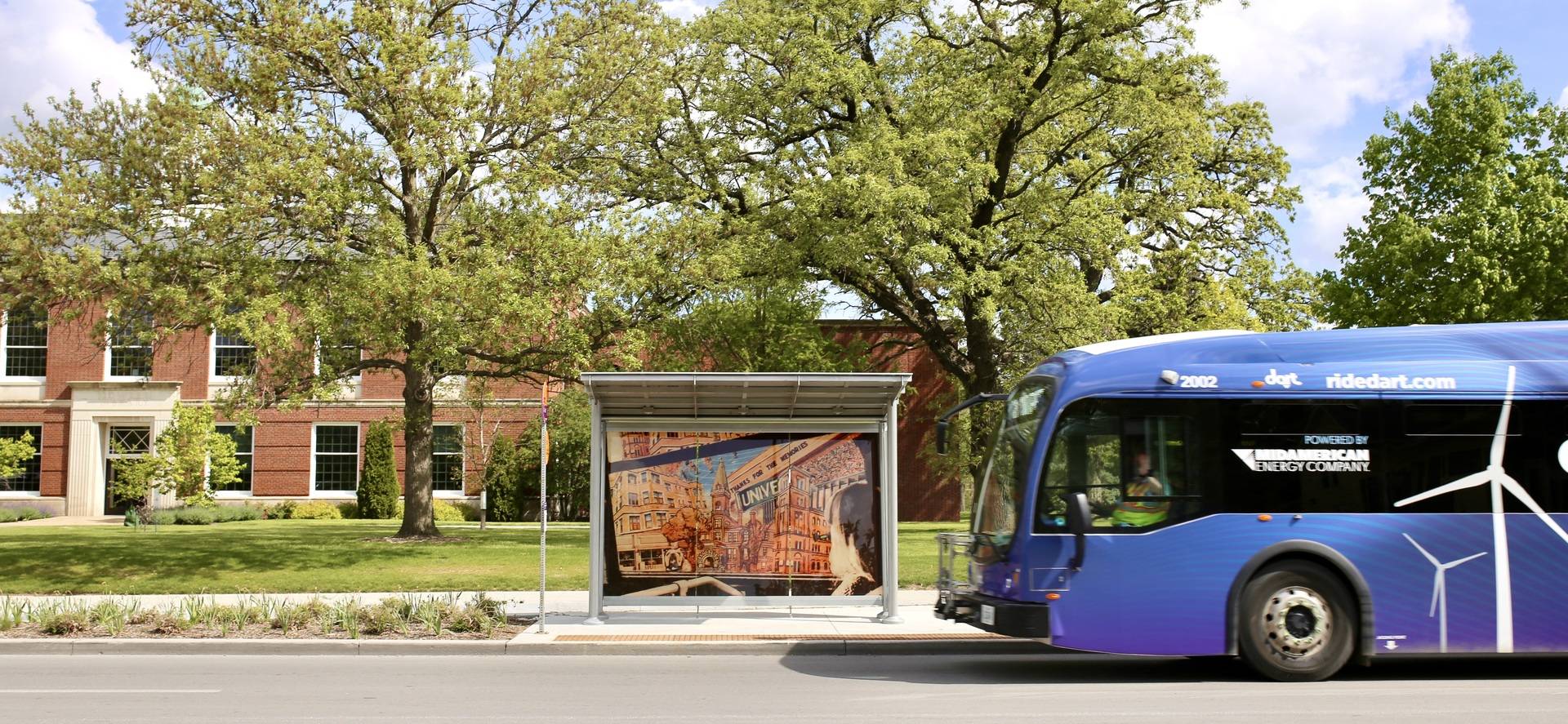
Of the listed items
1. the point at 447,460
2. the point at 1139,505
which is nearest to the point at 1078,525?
the point at 1139,505

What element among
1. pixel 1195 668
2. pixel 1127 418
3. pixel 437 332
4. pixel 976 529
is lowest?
pixel 1195 668

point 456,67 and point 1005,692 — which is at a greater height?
point 456,67

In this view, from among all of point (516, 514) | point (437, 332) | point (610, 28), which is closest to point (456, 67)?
point (610, 28)

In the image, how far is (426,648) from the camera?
12.9 metres

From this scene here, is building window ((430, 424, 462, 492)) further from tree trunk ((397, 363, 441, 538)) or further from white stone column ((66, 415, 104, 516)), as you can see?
tree trunk ((397, 363, 441, 538))

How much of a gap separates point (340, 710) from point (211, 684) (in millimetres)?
2163

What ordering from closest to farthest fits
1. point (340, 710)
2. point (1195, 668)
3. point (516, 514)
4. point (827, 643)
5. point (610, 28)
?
point (340, 710) → point (1195, 668) → point (827, 643) → point (610, 28) → point (516, 514)

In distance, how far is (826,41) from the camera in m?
27.9

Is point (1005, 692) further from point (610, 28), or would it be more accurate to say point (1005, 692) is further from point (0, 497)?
point (0, 497)

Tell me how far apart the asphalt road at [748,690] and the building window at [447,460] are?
96.3ft

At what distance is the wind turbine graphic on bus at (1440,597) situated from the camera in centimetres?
1083

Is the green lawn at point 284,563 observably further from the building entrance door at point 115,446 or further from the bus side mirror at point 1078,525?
the building entrance door at point 115,446

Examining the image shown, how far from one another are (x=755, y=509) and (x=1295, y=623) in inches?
254

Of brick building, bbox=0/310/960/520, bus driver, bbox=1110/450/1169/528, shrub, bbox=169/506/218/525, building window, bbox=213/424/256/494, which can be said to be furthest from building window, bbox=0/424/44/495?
bus driver, bbox=1110/450/1169/528
